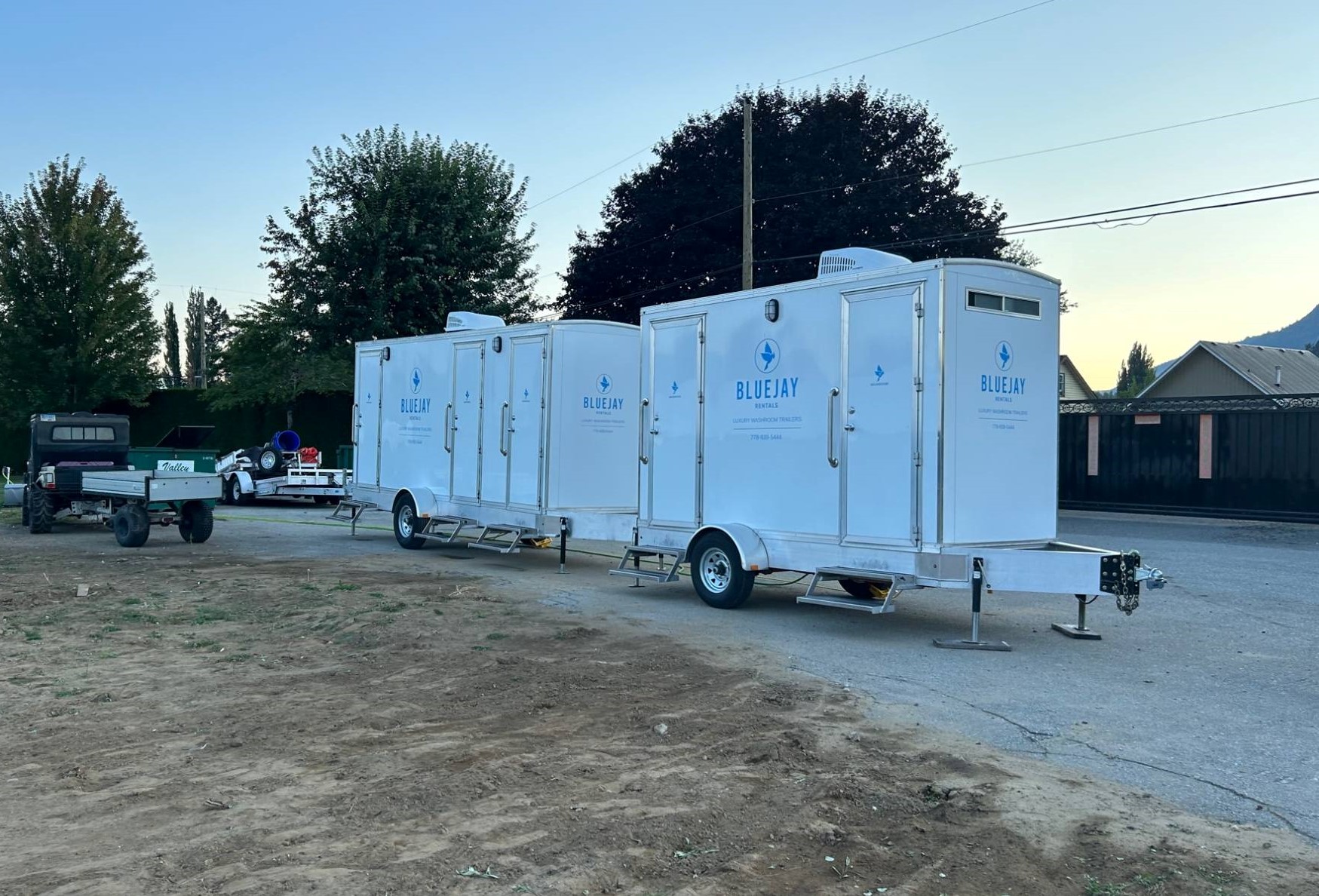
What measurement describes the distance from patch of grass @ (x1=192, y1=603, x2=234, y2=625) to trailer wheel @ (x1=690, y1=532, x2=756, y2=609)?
4.67m

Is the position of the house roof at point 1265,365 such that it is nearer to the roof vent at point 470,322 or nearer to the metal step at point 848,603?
the roof vent at point 470,322

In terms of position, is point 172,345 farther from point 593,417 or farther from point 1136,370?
point 1136,370

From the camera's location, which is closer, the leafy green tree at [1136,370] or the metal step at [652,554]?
the metal step at [652,554]

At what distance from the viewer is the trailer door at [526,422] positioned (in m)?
14.2

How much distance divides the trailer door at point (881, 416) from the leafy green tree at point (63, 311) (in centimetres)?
3021

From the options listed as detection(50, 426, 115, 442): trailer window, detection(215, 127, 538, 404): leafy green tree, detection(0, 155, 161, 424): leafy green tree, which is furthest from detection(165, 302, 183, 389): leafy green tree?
detection(50, 426, 115, 442): trailer window

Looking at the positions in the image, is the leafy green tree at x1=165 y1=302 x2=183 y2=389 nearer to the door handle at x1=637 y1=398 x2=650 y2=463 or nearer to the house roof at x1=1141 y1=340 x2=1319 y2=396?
the house roof at x1=1141 y1=340 x2=1319 y2=396

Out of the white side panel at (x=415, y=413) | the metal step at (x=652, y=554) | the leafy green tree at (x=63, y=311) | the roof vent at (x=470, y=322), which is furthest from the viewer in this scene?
the leafy green tree at (x=63, y=311)

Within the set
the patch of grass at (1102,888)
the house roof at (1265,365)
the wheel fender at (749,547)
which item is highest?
the house roof at (1265,365)

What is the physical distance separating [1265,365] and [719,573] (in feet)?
152

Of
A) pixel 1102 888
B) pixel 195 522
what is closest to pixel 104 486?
pixel 195 522

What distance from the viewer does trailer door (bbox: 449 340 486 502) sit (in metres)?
15.4

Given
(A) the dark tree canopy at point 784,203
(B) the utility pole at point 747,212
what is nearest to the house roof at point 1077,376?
(A) the dark tree canopy at point 784,203

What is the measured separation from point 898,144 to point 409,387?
1836 centimetres
